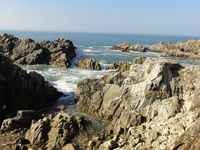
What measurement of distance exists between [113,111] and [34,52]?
137 ft

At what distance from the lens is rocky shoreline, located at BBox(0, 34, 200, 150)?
106 feet

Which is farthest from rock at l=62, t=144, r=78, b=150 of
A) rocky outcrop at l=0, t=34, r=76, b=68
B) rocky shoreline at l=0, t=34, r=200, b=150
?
rocky outcrop at l=0, t=34, r=76, b=68

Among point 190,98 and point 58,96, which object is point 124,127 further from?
point 58,96

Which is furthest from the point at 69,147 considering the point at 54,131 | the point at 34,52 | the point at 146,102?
the point at 34,52

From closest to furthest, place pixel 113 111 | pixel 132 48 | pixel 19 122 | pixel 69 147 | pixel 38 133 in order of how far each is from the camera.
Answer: pixel 69 147 < pixel 38 133 < pixel 19 122 < pixel 113 111 < pixel 132 48

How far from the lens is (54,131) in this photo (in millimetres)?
34625

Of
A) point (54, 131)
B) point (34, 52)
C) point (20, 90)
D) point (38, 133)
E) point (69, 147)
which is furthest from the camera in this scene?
point (34, 52)

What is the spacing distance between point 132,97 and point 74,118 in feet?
22.7

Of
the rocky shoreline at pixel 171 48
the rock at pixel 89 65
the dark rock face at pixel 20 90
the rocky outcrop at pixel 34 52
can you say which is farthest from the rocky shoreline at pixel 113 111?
the rocky shoreline at pixel 171 48

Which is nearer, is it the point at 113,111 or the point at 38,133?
the point at 38,133

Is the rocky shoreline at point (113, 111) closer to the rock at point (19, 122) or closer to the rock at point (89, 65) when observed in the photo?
the rock at point (19, 122)

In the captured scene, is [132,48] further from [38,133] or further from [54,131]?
[38,133]

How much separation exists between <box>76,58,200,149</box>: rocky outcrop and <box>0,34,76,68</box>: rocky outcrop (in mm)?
30631

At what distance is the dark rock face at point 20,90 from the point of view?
4330 centimetres
